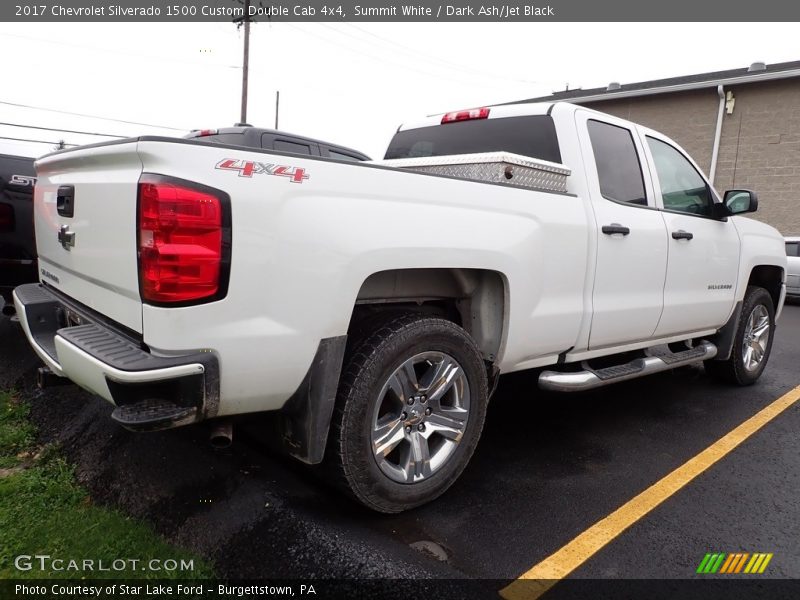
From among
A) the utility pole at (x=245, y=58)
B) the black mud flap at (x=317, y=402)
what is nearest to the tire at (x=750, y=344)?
the black mud flap at (x=317, y=402)

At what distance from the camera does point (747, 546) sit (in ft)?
8.20

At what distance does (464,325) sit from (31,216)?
3.41 m

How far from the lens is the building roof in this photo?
16.6 metres

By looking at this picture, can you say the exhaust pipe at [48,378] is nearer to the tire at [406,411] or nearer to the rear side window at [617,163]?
the tire at [406,411]

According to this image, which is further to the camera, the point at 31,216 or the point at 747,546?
the point at 31,216

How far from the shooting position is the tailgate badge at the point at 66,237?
8.33 feet

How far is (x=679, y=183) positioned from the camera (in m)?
4.22

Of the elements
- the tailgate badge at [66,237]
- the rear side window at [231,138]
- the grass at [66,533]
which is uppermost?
the rear side window at [231,138]

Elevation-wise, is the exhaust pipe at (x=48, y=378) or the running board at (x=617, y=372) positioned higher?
the exhaust pipe at (x=48, y=378)

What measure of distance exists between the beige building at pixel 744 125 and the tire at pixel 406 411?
1772 centimetres

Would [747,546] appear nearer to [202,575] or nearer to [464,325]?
[464,325]

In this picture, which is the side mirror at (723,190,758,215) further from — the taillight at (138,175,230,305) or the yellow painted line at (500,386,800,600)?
the taillight at (138,175,230,305)

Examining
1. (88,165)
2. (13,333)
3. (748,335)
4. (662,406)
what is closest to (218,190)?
(88,165)

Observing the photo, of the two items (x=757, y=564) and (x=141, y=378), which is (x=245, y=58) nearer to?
(x=141, y=378)
